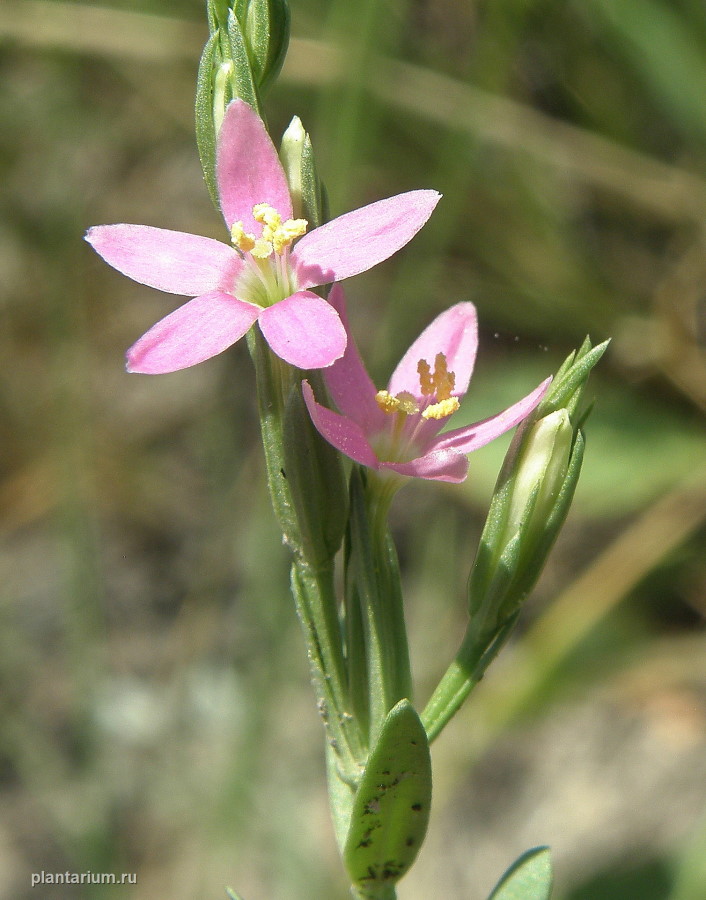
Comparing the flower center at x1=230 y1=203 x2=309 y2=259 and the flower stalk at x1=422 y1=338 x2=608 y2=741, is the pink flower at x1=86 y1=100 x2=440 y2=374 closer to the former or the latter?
the flower center at x1=230 y1=203 x2=309 y2=259

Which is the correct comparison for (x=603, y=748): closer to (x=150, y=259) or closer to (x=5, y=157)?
(x=150, y=259)

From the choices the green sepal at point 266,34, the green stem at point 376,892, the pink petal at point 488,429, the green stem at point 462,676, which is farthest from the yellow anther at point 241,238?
the green stem at point 376,892

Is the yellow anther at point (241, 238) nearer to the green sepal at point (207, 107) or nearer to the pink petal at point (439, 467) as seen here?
the green sepal at point (207, 107)

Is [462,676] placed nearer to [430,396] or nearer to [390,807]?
[390,807]

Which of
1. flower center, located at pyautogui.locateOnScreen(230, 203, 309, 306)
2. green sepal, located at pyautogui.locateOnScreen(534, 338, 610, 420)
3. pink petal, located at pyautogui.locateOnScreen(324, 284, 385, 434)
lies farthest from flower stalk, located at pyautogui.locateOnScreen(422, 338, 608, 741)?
flower center, located at pyautogui.locateOnScreen(230, 203, 309, 306)

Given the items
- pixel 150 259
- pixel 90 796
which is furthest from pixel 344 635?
pixel 90 796
